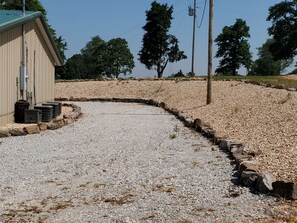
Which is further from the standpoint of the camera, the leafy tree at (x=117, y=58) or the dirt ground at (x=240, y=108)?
the leafy tree at (x=117, y=58)

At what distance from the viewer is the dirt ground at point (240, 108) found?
332 inches

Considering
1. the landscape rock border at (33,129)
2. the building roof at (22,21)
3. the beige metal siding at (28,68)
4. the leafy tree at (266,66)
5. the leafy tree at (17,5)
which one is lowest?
the landscape rock border at (33,129)

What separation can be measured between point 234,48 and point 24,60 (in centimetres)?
4857

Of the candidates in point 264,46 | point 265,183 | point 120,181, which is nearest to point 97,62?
point 264,46

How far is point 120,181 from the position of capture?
23.5 feet

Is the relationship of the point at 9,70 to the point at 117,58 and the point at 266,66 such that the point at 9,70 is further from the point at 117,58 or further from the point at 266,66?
the point at 266,66

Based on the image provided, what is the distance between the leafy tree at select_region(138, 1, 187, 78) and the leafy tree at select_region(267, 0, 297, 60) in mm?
12464

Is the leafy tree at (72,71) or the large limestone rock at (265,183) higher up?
the leafy tree at (72,71)

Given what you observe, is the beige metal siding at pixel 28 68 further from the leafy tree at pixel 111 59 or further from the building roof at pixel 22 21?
the leafy tree at pixel 111 59

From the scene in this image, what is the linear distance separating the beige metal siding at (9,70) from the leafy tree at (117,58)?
63.5 meters

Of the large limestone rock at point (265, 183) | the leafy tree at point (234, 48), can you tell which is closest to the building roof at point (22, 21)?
the large limestone rock at point (265, 183)

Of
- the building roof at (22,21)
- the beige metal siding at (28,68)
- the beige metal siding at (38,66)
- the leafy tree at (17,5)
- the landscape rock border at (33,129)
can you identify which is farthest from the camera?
the leafy tree at (17,5)

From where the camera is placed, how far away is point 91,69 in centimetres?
7231

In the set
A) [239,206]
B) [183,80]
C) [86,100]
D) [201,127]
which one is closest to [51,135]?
[201,127]
